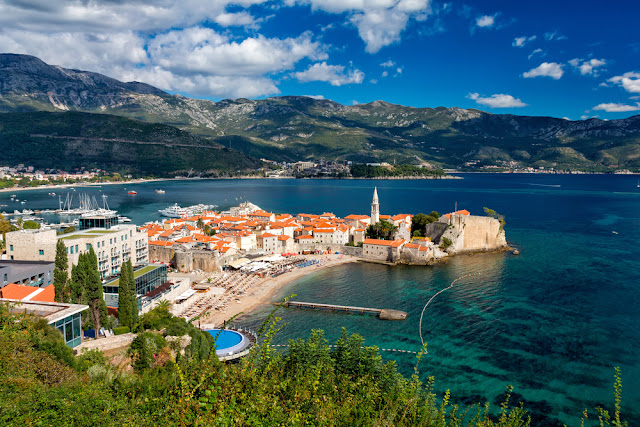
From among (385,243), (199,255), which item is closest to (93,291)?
(199,255)

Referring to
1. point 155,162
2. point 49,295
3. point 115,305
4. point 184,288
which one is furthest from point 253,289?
point 155,162

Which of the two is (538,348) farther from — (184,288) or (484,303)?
(184,288)

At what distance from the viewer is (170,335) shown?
688 inches

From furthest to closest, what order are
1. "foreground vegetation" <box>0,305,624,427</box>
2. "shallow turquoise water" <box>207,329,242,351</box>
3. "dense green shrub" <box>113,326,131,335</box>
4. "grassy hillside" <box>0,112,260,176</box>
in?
"grassy hillside" <box>0,112,260,176</box> → "shallow turquoise water" <box>207,329,242,351</box> → "dense green shrub" <box>113,326,131,335</box> → "foreground vegetation" <box>0,305,624,427</box>

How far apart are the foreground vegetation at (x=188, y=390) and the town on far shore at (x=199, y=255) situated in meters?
3.21

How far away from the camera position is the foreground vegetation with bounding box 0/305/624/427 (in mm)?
6020

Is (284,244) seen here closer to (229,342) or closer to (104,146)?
(229,342)

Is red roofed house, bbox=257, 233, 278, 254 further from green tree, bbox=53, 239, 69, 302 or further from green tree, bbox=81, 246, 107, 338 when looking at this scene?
green tree, bbox=53, 239, 69, 302

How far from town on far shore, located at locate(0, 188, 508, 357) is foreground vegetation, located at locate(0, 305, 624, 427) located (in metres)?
3.21

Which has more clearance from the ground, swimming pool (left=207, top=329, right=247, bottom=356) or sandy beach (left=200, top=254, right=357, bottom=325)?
swimming pool (left=207, top=329, right=247, bottom=356)

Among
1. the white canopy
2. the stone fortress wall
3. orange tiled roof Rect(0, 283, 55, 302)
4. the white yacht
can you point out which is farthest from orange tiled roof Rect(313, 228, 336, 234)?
the white yacht

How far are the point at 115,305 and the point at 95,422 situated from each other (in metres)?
18.7

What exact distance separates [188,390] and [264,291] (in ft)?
89.8

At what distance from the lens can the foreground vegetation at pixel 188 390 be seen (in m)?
6.02
